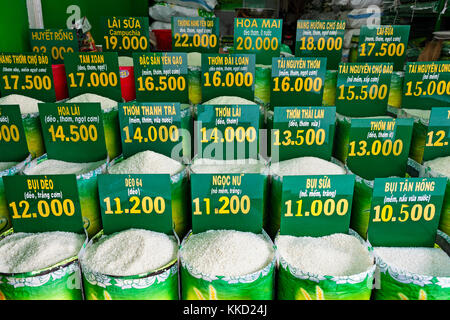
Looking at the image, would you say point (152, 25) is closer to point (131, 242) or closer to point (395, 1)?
point (395, 1)

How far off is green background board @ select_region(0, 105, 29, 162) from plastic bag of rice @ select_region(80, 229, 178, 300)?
55cm

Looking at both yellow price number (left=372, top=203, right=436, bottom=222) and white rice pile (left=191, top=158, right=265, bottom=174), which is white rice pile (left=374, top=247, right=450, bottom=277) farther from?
white rice pile (left=191, top=158, right=265, bottom=174)

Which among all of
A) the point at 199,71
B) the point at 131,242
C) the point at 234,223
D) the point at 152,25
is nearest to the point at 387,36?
the point at 199,71

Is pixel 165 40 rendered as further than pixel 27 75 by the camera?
Yes

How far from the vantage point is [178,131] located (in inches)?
55.2

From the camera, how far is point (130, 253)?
996 mm

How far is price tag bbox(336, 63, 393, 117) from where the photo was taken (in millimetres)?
1609

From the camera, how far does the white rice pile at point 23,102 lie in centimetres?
154

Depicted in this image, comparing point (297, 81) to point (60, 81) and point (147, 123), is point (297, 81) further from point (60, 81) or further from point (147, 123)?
point (60, 81)

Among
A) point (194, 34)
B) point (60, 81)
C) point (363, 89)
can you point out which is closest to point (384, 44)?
point (363, 89)

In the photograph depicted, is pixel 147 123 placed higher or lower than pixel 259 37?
lower

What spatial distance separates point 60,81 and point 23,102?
0.27 metres

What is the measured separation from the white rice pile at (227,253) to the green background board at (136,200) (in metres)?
0.12

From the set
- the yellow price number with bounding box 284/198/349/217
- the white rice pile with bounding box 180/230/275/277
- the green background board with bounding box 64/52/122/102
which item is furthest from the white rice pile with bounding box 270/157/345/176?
the green background board with bounding box 64/52/122/102
